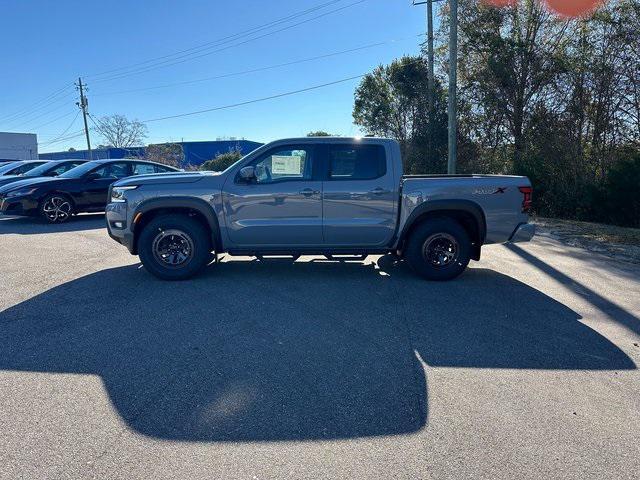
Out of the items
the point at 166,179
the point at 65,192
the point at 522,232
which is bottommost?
the point at 522,232

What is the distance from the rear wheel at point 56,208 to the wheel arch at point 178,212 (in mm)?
6629

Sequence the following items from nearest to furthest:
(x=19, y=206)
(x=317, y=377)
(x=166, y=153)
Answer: (x=317, y=377) < (x=19, y=206) < (x=166, y=153)

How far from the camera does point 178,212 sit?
625 centimetres

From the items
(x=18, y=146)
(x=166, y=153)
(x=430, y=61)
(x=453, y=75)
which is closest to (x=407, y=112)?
(x=430, y=61)

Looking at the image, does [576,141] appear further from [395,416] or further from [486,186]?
[395,416]

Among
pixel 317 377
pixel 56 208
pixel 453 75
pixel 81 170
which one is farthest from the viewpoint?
pixel 453 75

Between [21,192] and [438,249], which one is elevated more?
[21,192]

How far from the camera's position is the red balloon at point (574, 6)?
13.6 metres

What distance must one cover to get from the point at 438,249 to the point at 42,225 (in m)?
9.97

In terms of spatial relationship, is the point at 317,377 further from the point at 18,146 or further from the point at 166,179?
the point at 18,146

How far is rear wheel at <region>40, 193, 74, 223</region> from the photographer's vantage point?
1126 centimetres

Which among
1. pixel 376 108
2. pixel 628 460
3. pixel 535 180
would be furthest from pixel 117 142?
pixel 628 460

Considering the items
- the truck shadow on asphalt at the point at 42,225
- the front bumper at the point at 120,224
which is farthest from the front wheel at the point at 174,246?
the truck shadow on asphalt at the point at 42,225

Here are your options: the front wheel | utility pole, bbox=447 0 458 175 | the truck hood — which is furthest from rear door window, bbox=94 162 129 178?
utility pole, bbox=447 0 458 175
